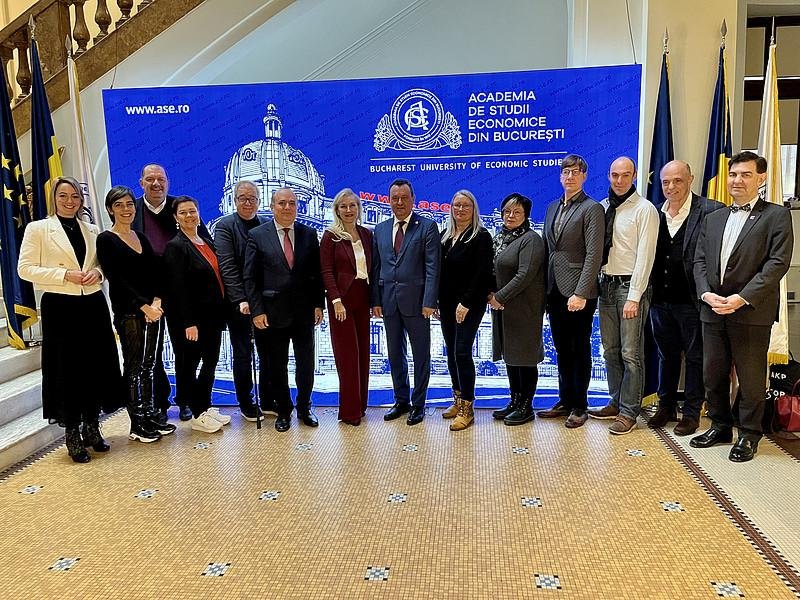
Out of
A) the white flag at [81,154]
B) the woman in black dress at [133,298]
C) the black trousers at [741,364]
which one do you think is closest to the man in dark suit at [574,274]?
the black trousers at [741,364]

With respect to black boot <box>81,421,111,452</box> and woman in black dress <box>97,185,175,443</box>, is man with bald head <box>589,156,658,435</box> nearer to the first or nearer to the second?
A: woman in black dress <box>97,185,175,443</box>

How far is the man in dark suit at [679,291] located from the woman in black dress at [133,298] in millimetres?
3039

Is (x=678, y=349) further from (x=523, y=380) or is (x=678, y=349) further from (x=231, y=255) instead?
(x=231, y=255)

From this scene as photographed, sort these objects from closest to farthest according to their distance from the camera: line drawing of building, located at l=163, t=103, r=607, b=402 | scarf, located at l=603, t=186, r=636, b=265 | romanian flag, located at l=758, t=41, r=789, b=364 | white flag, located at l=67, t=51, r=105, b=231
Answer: scarf, located at l=603, t=186, r=636, b=265 < romanian flag, located at l=758, t=41, r=789, b=364 < line drawing of building, located at l=163, t=103, r=607, b=402 < white flag, located at l=67, t=51, r=105, b=231

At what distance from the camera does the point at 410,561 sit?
2.34 meters

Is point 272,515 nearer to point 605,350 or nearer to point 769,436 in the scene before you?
point 605,350

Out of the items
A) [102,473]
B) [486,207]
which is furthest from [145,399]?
[486,207]

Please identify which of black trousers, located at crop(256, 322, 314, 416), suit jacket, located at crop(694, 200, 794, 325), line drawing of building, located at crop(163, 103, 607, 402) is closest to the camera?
suit jacket, located at crop(694, 200, 794, 325)

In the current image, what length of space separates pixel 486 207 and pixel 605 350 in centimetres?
123

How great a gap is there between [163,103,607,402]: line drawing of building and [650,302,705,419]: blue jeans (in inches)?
18.9

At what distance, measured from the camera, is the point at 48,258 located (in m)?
3.29

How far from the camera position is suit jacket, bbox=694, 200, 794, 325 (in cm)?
308

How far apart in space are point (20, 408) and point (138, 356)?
100 cm

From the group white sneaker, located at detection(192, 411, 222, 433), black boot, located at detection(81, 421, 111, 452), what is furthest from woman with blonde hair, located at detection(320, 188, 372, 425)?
black boot, located at detection(81, 421, 111, 452)
